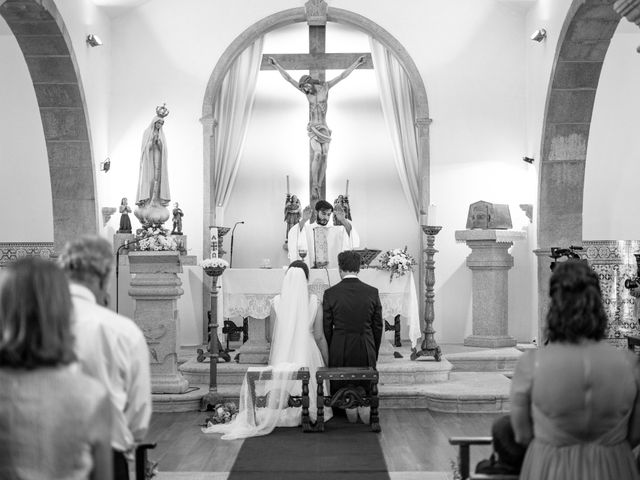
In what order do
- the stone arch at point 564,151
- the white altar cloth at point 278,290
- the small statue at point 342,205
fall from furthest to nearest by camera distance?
the small statue at point 342,205
the stone arch at point 564,151
the white altar cloth at point 278,290

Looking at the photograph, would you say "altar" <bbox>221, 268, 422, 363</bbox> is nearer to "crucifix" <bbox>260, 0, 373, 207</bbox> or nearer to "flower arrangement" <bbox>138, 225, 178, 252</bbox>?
"flower arrangement" <bbox>138, 225, 178, 252</bbox>

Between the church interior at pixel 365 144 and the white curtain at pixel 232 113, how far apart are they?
1.0 inches

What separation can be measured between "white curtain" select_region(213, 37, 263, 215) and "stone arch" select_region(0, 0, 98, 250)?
1769mm

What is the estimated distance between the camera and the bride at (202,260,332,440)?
7.01 metres

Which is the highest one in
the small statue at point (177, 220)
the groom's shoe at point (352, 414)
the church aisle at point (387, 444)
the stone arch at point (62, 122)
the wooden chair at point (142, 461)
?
the stone arch at point (62, 122)

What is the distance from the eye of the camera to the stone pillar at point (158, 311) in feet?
26.1

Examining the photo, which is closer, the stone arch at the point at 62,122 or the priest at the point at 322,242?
the priest at the point at 322,242

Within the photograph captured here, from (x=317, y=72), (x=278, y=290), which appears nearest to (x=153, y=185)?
(x=278, y=290)

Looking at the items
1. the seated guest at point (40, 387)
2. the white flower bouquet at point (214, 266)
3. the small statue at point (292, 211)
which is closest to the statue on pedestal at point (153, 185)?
the white flower bouquet at point (214, 266)

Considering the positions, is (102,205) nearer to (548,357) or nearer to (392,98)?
(392,98)

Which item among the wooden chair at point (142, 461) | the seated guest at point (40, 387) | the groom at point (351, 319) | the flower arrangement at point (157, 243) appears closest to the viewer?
the seated guest at point (40, 387)

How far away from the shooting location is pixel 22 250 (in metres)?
10.7

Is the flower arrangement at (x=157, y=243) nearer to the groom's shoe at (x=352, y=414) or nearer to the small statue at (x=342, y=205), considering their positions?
the groom's shoe at (x=352, y=414)

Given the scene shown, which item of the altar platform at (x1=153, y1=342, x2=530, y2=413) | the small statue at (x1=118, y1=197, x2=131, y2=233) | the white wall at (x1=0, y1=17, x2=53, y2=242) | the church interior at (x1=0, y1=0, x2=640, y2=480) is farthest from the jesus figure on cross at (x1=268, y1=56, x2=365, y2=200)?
the white wall at (x1=0, y1=17, x2=53, y2=242)
